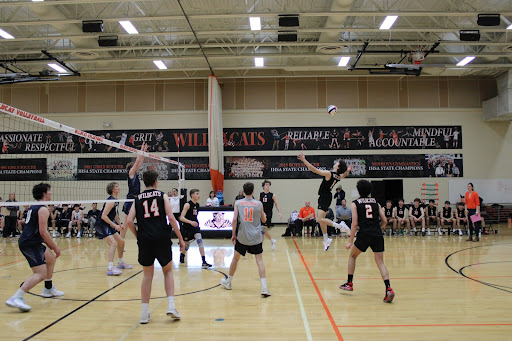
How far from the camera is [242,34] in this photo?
17.3 metres

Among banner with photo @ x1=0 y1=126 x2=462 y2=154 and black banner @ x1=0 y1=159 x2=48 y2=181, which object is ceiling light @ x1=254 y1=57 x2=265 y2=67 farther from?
black banner @ x1=0 y1=159 x2=48 y2=181

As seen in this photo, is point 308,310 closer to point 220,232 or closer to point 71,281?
point 71,281

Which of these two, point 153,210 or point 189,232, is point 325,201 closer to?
point 189,232

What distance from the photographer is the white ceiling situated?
13.9 metres

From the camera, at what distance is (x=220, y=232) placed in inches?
565

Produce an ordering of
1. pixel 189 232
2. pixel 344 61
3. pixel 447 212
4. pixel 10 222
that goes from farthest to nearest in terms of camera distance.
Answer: pixel 344 61
pixel 447 212
pixel 10 222
pixel 189 232

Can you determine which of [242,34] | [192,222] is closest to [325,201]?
[192,222]

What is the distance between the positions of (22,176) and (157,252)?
63.9ft

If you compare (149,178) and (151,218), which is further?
(149,178)

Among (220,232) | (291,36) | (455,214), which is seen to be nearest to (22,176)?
(220,232)

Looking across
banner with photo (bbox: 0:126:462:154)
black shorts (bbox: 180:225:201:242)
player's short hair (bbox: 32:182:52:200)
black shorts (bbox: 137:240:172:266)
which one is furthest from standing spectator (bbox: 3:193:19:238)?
black shorts (bbox: 137:240:172:266)

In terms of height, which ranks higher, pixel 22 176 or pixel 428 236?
pixel 22 176

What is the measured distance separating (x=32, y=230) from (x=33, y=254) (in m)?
0.34

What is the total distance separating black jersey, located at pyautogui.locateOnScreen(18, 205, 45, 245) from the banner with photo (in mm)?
15233
